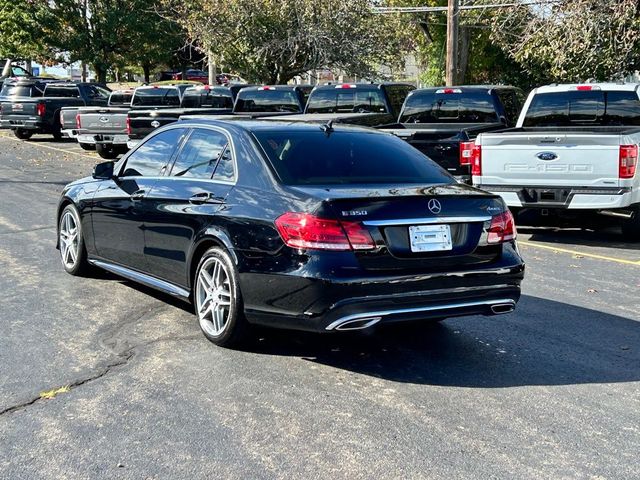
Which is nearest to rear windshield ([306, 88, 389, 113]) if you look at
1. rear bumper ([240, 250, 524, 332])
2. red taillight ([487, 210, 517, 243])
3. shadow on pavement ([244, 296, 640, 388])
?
shadow on pavement ([244, 296, 640, 388])

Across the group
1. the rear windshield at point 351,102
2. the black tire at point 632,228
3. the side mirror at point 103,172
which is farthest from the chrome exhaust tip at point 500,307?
the rear windshield at point 351,102

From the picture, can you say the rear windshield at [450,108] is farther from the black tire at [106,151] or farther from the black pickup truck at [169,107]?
the black tire at [106,151]

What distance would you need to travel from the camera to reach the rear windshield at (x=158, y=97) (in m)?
23.4

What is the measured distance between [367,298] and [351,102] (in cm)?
1172

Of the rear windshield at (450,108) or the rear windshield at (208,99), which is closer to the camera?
the rear windshield at (450,108)

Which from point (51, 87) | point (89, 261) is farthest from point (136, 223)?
point (51, 87)

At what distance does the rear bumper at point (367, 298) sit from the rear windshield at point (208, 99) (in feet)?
54.5

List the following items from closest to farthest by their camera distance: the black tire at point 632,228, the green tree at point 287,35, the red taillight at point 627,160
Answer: the red taillight at point 627,160 → the black tire at point 632,228 → the green tree at point 287,35

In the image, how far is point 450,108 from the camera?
45.5 feet

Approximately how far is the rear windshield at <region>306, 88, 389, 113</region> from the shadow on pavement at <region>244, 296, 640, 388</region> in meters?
9.94

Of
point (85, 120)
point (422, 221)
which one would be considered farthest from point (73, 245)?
point (85, 120)

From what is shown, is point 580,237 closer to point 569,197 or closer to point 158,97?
point 569,197

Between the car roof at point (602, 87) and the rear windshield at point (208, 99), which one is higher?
the car roof at point (602, 87)

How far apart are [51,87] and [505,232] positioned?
2511 cm
